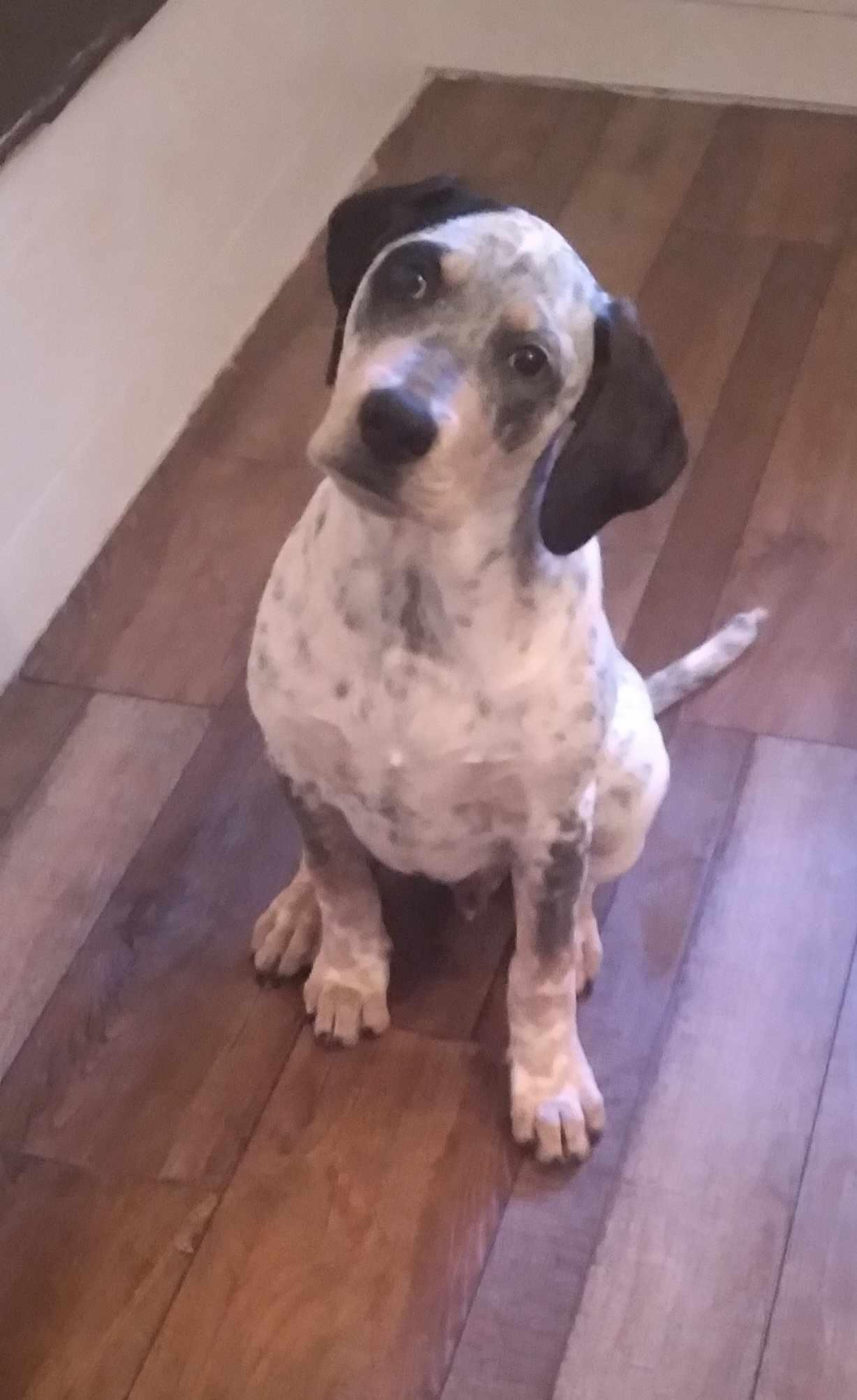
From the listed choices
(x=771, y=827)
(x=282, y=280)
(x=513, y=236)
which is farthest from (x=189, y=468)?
(x=513, y=236)

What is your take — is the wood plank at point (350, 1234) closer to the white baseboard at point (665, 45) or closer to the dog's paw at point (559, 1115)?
the dog's paw at point (559, 1115)

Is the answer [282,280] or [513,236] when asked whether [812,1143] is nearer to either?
[513,236]

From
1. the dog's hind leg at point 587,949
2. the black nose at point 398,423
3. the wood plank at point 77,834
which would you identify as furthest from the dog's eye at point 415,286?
the wood plank at point 77,834

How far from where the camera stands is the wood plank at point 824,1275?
151 cm

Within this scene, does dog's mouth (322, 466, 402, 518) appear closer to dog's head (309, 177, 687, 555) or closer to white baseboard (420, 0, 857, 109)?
dog's head (309, 177, 687, 555)

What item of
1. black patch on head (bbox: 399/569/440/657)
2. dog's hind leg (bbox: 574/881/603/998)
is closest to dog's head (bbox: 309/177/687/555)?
black patch on head (bbox: 399/569/440/657)

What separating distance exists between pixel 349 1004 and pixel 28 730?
0.68 m

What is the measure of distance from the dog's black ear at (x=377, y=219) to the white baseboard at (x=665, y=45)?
202 centimetres

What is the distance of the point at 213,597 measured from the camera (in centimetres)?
232

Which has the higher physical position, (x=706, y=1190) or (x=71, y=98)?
(x=71, y=98)

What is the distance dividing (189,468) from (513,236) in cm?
135

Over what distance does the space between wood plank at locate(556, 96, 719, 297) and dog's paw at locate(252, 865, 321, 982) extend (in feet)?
4.49

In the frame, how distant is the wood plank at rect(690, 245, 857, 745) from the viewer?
2.11 metres

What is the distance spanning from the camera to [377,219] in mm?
1352
